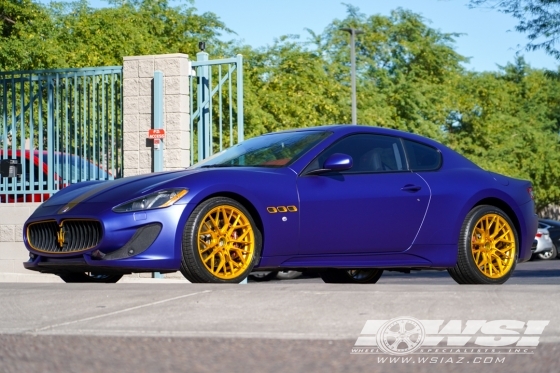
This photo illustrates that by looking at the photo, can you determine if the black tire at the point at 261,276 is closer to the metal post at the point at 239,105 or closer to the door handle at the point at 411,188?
the metal post at the point at 239,105

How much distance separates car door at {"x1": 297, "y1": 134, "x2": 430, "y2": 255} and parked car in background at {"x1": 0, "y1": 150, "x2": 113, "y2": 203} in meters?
6.52

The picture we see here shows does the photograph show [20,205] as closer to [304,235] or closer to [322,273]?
[322,273]

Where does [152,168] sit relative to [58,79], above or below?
below

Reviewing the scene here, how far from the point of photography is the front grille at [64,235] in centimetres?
805

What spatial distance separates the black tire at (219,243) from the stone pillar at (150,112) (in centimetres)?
650

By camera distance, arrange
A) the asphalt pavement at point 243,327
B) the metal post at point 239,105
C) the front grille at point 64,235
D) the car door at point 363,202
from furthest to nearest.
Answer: the metal post at point 239,105, the car door at point 363,202, the front grille at point 64,235, the asphalt pavement at point 243,327

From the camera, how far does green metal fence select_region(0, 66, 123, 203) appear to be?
1488 cm

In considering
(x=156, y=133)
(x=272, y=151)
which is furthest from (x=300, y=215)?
(x=156, y=133)

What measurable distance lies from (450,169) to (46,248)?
11.5 ft

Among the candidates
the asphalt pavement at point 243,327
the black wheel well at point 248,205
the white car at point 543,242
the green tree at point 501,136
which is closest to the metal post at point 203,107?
the black wheel well at point 248,205

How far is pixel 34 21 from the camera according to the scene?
100ft

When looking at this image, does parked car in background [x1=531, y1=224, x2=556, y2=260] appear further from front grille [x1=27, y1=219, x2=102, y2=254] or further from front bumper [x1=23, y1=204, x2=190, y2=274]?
front bumper [x1=23, y1=204, x2=190, y2=274]

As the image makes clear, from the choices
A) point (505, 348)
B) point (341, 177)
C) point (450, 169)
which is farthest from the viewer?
point (450, 169)

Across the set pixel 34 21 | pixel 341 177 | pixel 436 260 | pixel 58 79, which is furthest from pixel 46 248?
pixel 34 21
